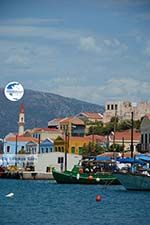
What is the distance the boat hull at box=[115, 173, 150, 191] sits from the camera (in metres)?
43.2

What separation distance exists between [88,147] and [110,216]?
57469 mm

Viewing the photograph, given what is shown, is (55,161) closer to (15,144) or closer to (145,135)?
(145,135)

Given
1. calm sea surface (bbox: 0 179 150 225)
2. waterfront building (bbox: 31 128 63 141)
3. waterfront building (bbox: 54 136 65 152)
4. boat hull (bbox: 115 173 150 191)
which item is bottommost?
calm sea surface (bbox: 0 179 150 225)

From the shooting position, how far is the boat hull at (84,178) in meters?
55.8

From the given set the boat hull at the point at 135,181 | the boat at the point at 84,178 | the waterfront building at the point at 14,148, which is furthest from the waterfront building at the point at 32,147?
the boat hull at the point at 135,181

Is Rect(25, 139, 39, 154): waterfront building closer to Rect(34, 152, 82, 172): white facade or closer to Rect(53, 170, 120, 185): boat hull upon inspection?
Rect(34, 152, 82, 172): white facade

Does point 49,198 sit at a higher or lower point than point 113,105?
lower

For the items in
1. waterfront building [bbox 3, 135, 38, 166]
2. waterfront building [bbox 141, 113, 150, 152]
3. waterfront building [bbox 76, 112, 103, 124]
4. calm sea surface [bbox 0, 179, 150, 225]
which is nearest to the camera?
calm sea surface [bbox 0, 179, 150, 225]

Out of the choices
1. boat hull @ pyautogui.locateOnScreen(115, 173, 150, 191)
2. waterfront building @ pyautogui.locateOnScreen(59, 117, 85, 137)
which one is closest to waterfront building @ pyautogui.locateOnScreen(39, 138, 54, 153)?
waterfront building @ pyautogui.locateOnScreen(59, 117, 85, 137)

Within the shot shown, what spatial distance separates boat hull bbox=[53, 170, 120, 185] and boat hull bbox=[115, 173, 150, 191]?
970 cm

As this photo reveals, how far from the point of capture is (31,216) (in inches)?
1134

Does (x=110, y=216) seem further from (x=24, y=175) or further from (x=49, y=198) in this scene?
(x=24, y=175)

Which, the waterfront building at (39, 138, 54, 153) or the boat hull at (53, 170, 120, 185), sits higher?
the waterfront building at (39, 138, 54, 153)

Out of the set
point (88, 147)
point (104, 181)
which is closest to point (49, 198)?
point (104, 181)
